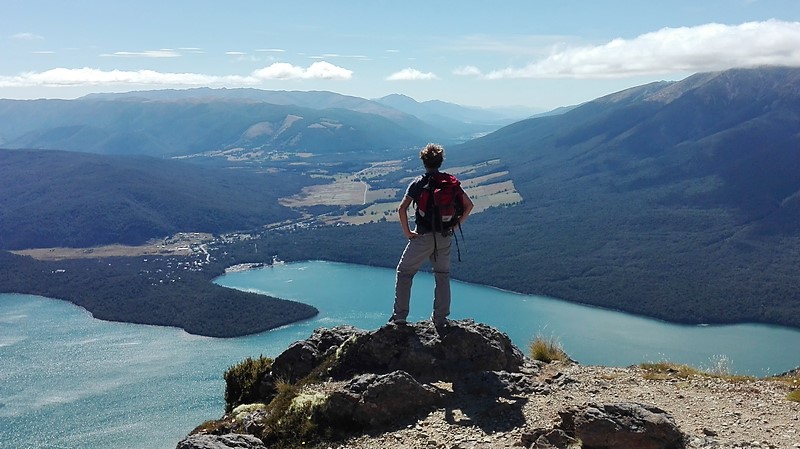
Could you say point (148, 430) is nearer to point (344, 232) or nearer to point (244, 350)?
point (244, 350)

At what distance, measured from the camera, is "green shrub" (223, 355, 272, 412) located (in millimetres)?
11805

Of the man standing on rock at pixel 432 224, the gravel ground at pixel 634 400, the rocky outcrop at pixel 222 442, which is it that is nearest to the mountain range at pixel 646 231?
the gravel ground at pixel 634 400

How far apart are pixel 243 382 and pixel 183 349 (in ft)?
239

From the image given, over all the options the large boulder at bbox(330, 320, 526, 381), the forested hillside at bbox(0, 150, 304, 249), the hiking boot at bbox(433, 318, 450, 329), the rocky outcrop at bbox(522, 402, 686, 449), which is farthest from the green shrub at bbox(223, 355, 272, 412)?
the forested hillside at bbox(0, 150, 304, 249)

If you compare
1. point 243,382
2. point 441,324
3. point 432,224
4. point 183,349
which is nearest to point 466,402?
point 441,324

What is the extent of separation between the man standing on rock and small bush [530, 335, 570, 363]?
9.17 ft

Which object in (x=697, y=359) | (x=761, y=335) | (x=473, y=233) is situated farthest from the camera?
(x=473, y=233)

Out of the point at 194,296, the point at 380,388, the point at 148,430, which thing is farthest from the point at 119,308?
the point at 380,388

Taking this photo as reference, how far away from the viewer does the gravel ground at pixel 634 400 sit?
27.6 feet

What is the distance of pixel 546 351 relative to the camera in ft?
A: 42.1

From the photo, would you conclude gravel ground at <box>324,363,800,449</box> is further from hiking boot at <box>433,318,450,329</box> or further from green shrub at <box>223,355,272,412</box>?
green shrub at <box>223,355,272,412</box>

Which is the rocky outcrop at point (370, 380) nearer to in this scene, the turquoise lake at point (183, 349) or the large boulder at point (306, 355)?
the large boulder at point (306, 355)

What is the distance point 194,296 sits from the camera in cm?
10288

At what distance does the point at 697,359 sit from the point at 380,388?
7122cm
